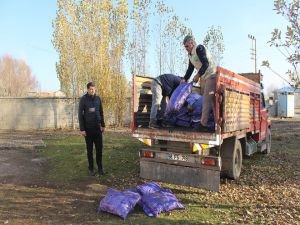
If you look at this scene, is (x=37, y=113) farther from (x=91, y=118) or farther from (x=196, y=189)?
(x=196, y=189)

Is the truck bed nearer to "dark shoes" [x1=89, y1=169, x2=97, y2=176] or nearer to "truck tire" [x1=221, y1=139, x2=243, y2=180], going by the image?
"truck tire" [x1=221, y1=139, x2=243, y2=180]

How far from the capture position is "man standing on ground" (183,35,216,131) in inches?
254

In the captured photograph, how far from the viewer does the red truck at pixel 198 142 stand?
253 inches

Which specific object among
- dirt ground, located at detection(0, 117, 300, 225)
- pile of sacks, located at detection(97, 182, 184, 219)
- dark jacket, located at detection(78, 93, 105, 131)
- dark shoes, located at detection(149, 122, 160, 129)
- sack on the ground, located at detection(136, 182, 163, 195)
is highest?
dark jacket, located at detection(78, 93, 105, 131)

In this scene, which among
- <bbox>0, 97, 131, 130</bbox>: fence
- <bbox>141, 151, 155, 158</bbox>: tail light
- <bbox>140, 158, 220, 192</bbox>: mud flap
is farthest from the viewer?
<bbox>0, 97, 131, 130</bbox>: fence

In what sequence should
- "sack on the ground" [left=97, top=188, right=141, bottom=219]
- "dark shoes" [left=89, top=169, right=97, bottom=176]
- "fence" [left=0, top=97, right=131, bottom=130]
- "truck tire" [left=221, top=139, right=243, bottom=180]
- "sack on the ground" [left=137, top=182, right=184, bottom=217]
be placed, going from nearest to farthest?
1. "sack on the ground" [left=97, top=188, right=141, bottom=219]
2. "sack on the ground" [left=137, top=182, right=184, bottom=217]
3. "truck tire" [left=221, top=139, right=243, bottom=180]
4. "dark shoes" [left=89, top=169, right=97, bottom=176]
5. "fence" [left=0, top=97, right=131, bottom=130]

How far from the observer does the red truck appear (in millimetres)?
6438

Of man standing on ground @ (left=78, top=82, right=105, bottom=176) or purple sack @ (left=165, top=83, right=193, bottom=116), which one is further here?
man standing on ground @ (left=78, top=82, right=105, bottom=176)

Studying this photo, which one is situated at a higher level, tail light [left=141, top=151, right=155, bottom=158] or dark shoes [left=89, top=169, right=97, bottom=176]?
tail light [left=141, top=151, right=155, bottom=158]

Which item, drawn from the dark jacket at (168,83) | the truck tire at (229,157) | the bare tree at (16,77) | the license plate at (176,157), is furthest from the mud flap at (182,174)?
the bare tree at (16,77)

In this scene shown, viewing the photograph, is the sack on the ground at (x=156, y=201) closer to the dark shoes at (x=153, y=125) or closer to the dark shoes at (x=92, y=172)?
the dark shoes at (x=153, y=125)

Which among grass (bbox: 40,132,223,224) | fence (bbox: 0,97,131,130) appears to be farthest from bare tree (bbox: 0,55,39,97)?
grass (bbox: 40,132,223,224)

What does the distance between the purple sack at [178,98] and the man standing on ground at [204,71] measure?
0.87ft

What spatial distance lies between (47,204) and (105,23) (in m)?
17.1
